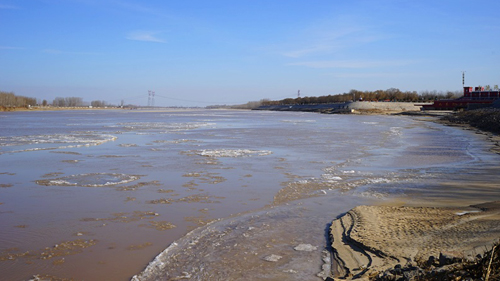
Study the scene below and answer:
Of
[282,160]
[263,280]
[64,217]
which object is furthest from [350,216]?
[282,160]

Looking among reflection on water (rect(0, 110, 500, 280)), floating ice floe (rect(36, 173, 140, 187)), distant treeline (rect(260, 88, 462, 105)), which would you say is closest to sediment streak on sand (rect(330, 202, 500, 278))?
reflection on water (rect(0, 110, 500, 280))

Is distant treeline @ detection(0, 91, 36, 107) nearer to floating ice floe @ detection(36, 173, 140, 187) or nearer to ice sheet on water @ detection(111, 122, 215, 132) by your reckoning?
ice sheet on water @ detection(111, 122, 215, 132)

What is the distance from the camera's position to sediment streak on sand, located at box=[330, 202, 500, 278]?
4.88m

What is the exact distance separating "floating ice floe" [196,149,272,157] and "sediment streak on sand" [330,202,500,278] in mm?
8356

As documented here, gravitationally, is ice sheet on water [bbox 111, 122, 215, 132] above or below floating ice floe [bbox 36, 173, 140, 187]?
above

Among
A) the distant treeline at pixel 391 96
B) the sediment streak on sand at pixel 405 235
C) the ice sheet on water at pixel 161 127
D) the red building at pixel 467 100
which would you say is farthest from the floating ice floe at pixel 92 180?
the distant treeline at pixel 391 96

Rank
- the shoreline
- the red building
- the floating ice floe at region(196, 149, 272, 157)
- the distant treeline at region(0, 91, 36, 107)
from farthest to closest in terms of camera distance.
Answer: the distant treeline at region(0, 91, 36, 107) → the red building → the floating ice floe at region(196, 149, 272, 157) → the shoreline

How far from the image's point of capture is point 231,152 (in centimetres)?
1611

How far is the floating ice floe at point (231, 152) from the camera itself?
1523 centimetres

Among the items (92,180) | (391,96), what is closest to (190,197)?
(92,180)

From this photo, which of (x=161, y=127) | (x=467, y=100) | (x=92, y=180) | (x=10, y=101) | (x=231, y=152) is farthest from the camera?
(x=10, y=101)

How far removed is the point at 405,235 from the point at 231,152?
1073 centimetres

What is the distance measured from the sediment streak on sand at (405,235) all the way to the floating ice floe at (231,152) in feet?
27.4

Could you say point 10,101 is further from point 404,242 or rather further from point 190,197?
point 404,242
